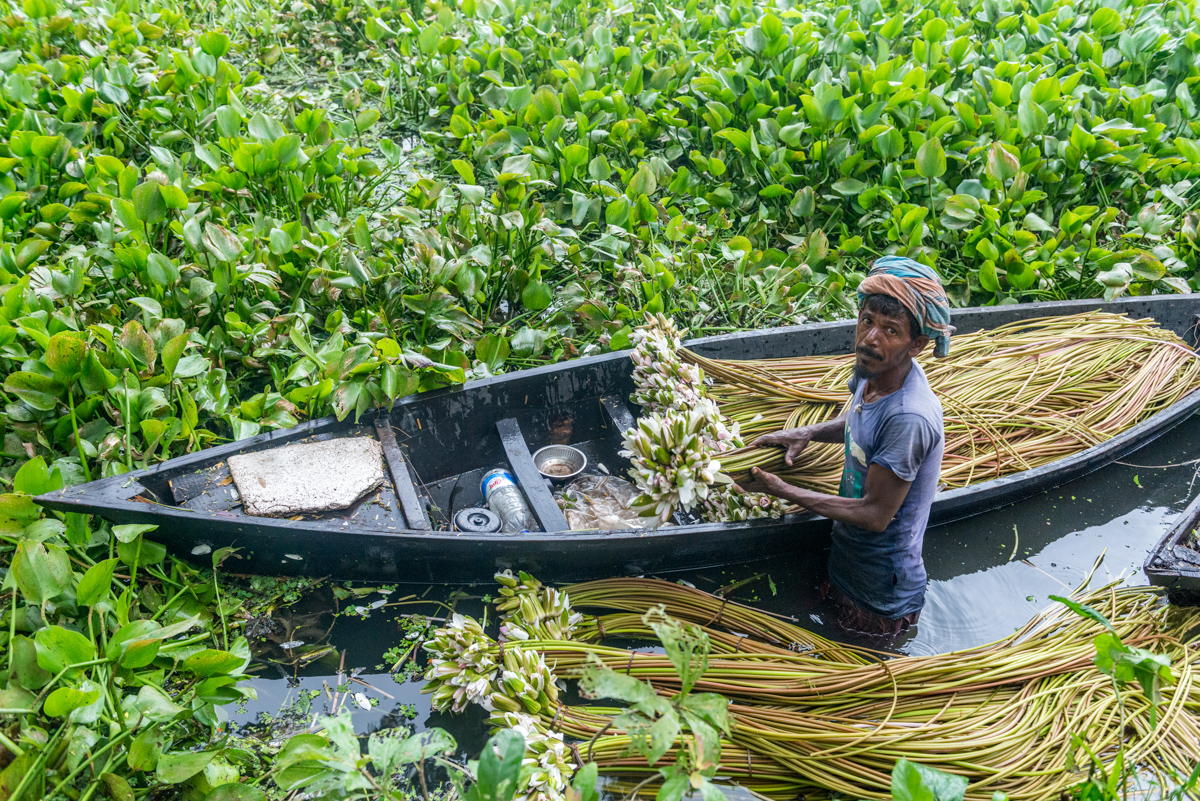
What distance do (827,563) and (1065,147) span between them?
2.85 m

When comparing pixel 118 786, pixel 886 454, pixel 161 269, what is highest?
pixel 161 269

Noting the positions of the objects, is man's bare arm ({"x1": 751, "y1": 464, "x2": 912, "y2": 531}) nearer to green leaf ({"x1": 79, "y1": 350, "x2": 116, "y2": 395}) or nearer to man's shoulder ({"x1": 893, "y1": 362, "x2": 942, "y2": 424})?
man's shoulder ({"x1": 893, "y1": 362, "x2": 942, "y2": 424})

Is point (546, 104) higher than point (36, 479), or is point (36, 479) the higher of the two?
point (546, 104)

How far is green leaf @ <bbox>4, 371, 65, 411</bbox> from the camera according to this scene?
2.51 m

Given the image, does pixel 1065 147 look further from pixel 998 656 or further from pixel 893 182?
pixel 998 656

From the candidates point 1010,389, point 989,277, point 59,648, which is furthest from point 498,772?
point 989,277

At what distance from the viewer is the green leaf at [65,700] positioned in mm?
1718

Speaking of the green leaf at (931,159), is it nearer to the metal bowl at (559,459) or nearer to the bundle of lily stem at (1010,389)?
the bundle of lily stem at (1010,389)

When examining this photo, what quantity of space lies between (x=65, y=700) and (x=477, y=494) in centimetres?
159

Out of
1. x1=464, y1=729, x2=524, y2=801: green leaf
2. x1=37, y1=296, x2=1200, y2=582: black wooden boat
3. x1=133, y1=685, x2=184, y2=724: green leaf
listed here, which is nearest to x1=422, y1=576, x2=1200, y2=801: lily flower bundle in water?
x1=37, y1=296, x2=1200, y2=582: black wooden boat

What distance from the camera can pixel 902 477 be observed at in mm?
2109

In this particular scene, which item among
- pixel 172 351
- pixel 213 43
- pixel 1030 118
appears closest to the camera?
pixel 172 351

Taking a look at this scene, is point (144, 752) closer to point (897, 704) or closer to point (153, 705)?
point (153, 705)

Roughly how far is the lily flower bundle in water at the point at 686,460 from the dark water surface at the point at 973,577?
0.35m
